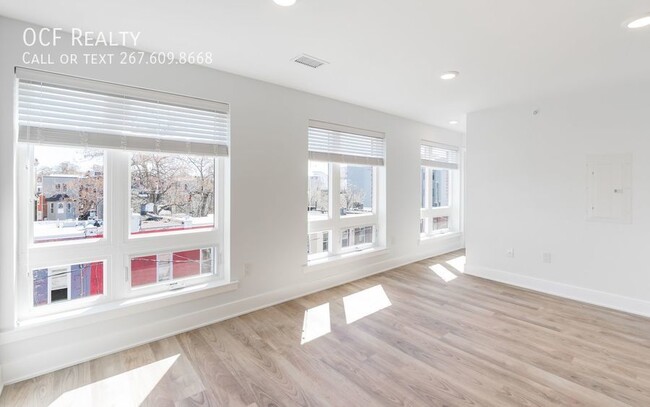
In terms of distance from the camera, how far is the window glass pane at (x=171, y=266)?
2.75 metres

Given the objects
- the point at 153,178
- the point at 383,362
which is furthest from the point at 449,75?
the point at 153,178

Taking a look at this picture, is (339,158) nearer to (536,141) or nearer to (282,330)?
(282,330)

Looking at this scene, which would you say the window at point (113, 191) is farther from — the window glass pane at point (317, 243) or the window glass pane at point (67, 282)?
the window glass pane at point (317, 243)

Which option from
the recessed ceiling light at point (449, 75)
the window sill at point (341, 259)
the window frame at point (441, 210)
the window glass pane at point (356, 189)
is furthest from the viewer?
the window frame at point (441, 210)

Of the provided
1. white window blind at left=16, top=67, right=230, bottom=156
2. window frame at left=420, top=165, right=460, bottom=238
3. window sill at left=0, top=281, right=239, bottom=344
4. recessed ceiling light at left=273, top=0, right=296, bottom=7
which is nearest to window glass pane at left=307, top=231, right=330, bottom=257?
window sill at left=0, top=281, right=239, bottom=344

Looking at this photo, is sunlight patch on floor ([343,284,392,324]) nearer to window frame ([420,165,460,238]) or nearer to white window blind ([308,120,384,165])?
white window blind ([308,120,384,165])

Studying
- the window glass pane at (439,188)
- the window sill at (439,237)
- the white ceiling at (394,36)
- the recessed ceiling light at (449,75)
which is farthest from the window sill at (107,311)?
the window glass pane at (439,188)

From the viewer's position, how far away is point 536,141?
3.99m

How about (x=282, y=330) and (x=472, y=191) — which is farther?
(x=472, y=191)

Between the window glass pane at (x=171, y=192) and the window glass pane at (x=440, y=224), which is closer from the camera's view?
the window glass pane at (x=171, y=192)

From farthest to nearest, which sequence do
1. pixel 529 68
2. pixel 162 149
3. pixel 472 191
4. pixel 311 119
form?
pixel 472 191 < pixel 311 119 < pixel 529 68 < pixel 162 149

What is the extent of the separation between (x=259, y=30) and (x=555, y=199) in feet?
13.0

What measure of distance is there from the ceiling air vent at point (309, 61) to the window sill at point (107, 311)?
2262 millimetres

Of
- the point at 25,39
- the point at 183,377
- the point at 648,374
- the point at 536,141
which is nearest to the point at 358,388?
the point at 183,377
